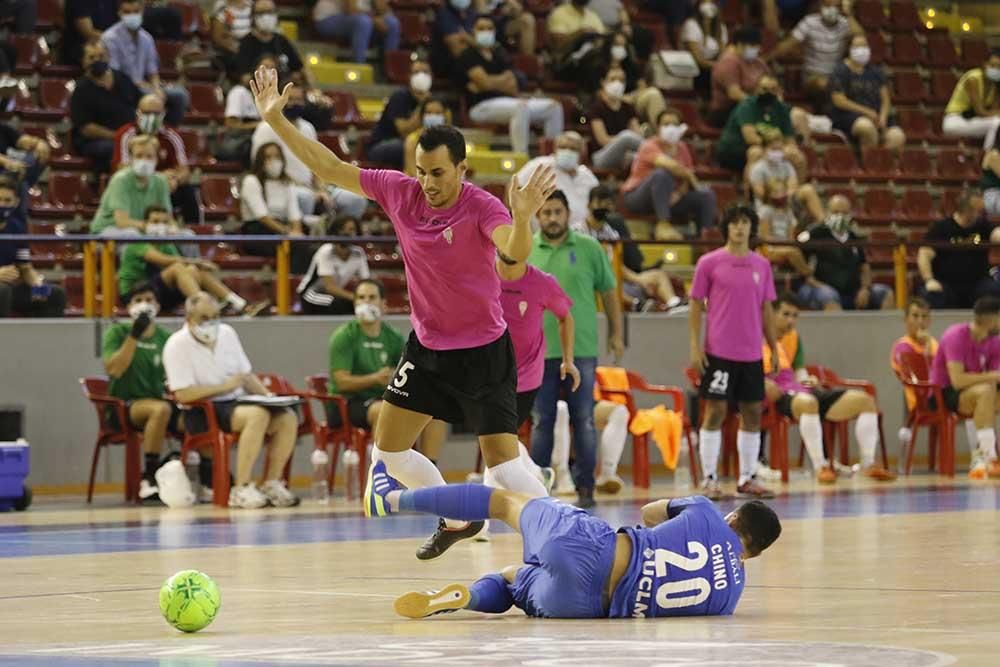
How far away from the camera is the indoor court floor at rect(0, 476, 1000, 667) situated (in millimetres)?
5840

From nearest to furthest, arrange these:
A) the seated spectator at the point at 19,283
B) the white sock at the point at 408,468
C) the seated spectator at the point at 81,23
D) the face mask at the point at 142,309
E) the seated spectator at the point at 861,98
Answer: the white sock at the point at 408,468
the face mask at the point at 142,309
the seated spectator at the point at 19,283
the seated spectator at the point at 81,23
the seated spectator at the point at 861,98

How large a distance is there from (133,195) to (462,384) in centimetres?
854

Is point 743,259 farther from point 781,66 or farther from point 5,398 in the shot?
point 781,66

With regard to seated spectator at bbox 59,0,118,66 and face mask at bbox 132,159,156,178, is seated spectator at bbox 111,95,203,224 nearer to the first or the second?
face mask at bbox 132,159,156,178

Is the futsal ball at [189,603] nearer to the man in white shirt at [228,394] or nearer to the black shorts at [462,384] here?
the black shorts at [462,384]

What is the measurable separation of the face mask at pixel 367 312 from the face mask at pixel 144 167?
2329 millimetres

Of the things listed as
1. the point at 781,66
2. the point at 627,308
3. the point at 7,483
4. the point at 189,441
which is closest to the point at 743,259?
the point at 627,308

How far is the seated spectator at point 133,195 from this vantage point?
622 inches

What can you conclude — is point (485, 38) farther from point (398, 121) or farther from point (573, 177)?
point (573, 177)

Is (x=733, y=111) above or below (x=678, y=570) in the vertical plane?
above

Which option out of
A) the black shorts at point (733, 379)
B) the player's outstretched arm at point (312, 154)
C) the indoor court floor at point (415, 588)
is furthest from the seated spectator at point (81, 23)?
the player's outstretched arm at point (312, 154)

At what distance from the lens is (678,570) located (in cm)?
680

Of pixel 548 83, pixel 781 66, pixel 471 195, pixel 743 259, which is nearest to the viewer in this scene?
pixel 471 195

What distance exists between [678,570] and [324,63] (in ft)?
47.8
